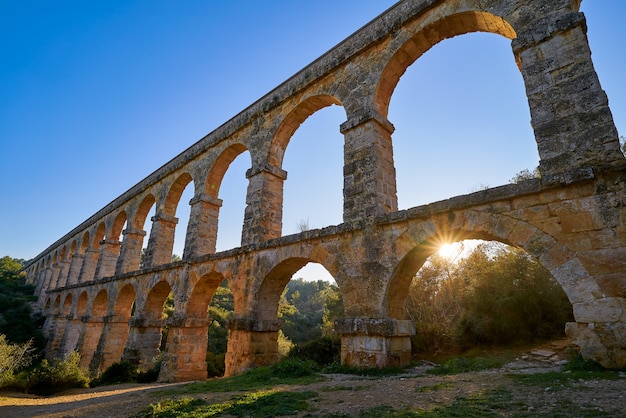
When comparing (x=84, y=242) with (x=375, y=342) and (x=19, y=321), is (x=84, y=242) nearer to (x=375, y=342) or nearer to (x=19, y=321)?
(x=19, y=321)

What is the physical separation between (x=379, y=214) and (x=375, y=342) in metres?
1.91

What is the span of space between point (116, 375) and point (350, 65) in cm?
986

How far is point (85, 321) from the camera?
13555mm

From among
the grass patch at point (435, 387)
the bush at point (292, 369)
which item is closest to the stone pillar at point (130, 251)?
the bush at point (292, 369)

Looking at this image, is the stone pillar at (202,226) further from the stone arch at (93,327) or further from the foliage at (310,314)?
the stone arch at (93,327)

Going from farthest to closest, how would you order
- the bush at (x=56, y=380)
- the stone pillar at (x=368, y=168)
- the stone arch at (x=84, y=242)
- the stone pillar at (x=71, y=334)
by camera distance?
the stone arch at (x=84, y=242) < the stone pillar at (x=71, y=334) < the bush at (x=56, y=380) < the stone pillar at (x=368, y=168)

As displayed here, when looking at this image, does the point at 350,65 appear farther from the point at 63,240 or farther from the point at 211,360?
the point at 63,240

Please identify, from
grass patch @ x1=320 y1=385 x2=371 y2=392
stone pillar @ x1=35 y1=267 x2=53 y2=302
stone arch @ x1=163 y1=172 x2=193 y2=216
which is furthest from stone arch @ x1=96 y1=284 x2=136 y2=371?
stone pillar @ x1=35 y1=267 x2=53 y2=302

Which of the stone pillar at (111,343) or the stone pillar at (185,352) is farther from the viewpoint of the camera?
the stone pillar at (111,343)

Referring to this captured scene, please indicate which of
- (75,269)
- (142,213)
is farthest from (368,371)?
(75,269)

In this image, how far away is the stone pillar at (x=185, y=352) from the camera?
841 cm

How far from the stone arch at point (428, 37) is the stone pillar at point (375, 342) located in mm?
3861

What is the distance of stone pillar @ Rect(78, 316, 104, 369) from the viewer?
518 inches

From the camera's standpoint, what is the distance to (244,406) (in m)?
3.33
